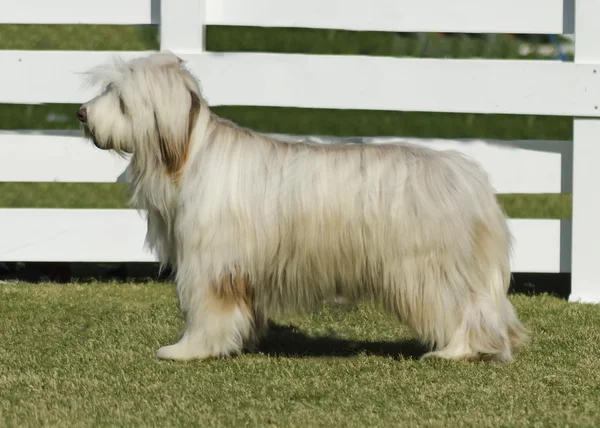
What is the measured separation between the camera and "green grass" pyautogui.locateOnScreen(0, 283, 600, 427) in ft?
15.7

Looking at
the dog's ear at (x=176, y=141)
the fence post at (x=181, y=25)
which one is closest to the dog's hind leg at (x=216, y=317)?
the dog's ear at (x=176, y=141)

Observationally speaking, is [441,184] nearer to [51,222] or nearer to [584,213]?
[584,213]

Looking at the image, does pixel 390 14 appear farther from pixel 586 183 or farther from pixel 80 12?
pixel 80 12

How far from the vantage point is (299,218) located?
5578mm

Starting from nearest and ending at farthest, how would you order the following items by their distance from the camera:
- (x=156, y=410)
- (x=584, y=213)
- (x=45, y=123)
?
(x=156, y=410) → (x=584, y=213) → (x=45, y=123)

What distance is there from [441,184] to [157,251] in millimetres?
1468

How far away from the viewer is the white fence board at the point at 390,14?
7.91 metres

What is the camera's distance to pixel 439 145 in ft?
26.1

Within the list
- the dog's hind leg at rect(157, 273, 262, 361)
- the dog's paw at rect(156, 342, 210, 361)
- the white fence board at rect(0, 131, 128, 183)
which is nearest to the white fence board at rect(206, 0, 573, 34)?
the white fence board at rect(0, 131, 128, 183)

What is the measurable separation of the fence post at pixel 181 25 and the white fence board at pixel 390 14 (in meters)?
0.19

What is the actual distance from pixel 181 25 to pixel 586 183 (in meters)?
2.83

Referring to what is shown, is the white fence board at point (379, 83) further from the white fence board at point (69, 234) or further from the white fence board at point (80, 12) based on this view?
the white fence board at point (69, 234)

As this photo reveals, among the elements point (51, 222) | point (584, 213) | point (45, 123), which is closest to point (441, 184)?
point (584, 213)

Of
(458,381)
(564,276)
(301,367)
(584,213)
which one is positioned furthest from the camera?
(564,276)
